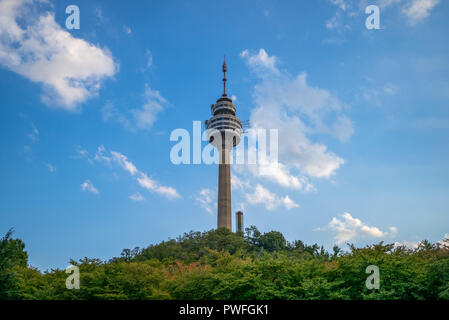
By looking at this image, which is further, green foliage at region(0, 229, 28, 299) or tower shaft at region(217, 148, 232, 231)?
tower shaft at region(217, 148, 232, 231)

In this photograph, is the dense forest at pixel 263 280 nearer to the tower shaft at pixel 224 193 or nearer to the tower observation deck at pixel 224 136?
the tower shaft at pixel 224 193

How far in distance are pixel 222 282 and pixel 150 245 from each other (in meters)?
40.1

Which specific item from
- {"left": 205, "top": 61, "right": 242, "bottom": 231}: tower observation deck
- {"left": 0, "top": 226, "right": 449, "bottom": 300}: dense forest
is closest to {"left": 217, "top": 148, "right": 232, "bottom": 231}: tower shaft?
{"left": 205, "top": 61, "right": 242, "bottom": 231}: tower observation deck

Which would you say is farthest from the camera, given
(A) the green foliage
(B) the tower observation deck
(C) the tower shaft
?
(B) the tower observation deck

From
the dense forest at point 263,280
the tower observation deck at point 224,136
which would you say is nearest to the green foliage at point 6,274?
the dense forest at point 263,280

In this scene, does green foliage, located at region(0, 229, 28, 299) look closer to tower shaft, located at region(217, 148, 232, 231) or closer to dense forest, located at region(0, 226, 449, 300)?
dense forest, located at region(0, 226, 449, 300)

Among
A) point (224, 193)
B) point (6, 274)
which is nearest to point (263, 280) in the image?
point (6, 274)

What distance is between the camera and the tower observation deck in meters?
80.8

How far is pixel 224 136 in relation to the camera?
8681 centimetres
